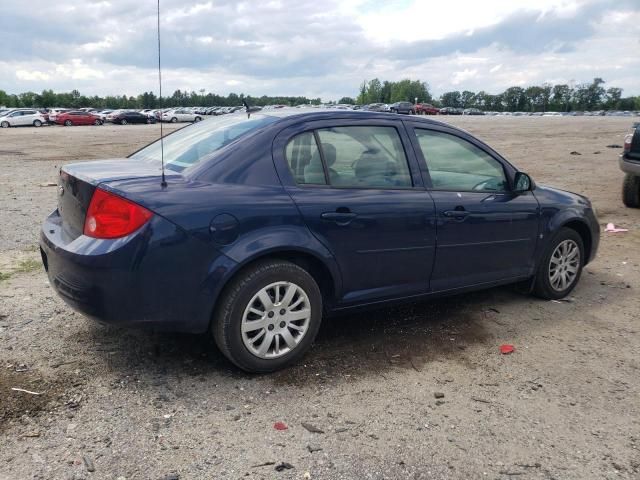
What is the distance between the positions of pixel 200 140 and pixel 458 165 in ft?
6.58

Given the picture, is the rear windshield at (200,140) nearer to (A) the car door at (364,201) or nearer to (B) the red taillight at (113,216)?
(A) the car door at (364,201)

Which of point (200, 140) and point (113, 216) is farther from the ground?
point (200, 140)

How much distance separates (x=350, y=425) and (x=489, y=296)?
106 inches

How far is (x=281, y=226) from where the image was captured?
142 inches

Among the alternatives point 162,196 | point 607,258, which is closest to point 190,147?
point 162,196

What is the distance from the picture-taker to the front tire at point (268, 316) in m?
3.51

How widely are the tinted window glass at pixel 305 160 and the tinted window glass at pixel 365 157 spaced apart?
0.07 metres

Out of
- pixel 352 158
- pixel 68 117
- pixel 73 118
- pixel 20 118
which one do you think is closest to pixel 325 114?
pixel 352 158

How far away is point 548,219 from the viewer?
5.11 meters

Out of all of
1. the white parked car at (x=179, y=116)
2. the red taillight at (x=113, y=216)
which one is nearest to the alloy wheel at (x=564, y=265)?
the red taillight at (x=113, y=216)

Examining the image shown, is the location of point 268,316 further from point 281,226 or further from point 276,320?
point 281,226

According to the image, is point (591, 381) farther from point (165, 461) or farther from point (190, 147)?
point (190, 147)

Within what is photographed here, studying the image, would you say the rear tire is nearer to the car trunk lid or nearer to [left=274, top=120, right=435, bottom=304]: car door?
[left=274, top=120, right=435, bottom=304]: car door

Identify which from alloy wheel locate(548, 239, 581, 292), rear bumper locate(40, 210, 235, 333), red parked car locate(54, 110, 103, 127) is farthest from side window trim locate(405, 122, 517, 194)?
red parked car locate(54, 110, 103, 127)
